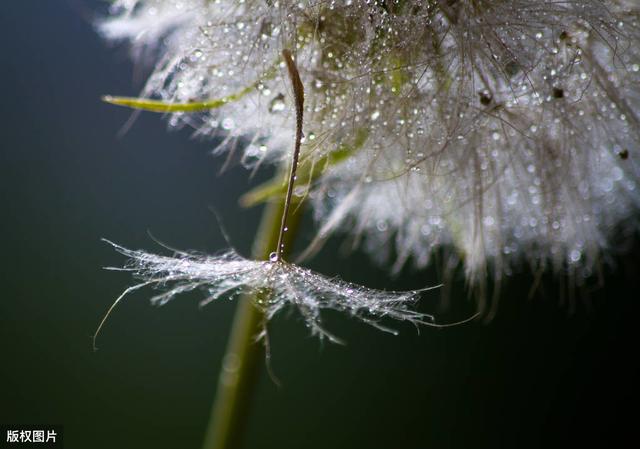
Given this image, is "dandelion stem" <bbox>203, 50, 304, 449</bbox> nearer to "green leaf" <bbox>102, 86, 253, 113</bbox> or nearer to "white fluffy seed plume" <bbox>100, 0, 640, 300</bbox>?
"white fluffy seed plume" <bbox>100, 0, 640, 300</bbox>

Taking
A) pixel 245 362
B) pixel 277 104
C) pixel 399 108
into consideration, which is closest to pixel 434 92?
pixel 399 108

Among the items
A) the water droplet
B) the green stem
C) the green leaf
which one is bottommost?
the green stem

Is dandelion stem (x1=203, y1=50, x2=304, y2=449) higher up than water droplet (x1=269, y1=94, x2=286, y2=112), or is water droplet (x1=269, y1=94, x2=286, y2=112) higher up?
water droplet (x1=269, y1=94, x2=286, y2=112)

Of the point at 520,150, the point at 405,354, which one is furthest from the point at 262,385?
the point at 520,150

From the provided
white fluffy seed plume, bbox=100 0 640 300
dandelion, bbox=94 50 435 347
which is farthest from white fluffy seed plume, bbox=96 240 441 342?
white fluffy seed plume, bbox=100 0 640 300

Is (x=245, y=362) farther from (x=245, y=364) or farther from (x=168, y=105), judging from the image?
(x=168, y=105)

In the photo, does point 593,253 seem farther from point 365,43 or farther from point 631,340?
point 631,340

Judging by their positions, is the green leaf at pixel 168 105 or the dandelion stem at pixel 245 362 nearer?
the green leaf at pixel 168 105

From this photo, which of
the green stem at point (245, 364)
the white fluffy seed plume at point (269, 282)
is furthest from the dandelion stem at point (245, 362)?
the white fluffy seed plume at point (269, 282)

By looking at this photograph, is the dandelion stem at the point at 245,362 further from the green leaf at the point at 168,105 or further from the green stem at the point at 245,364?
the green leaf at the point at 168,105
